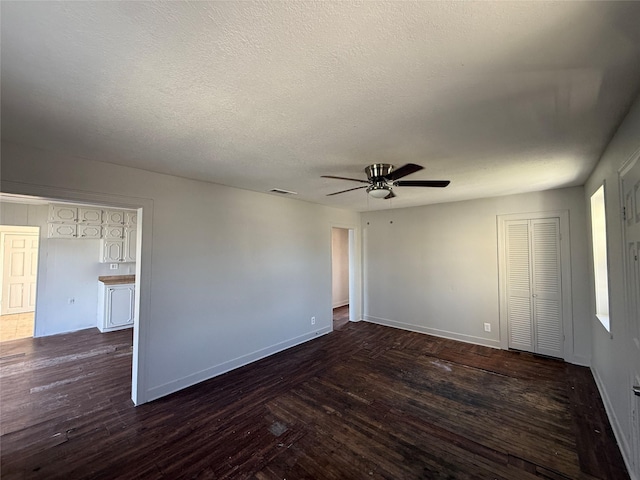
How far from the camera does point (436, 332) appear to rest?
4.86 metres

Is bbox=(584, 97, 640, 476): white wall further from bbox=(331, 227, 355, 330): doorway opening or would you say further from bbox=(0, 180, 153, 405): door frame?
bbox=(331, 227, 355, 330): doorway opening

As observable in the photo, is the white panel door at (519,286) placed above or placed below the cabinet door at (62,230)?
below

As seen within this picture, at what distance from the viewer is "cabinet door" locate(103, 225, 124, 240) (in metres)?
5.48

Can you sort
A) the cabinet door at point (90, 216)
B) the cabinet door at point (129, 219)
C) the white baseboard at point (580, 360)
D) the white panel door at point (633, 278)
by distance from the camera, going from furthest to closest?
the cabinet door at point (129, 219), the cabinet door at point (90, 216), the white baseboard at point (580, 360), the white panel door at point (633, 278)

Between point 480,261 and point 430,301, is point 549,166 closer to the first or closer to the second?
point 480,261

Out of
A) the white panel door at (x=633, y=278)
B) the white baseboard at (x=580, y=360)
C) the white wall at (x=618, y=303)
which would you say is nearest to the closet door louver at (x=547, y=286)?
the white baseboard at (x=580, y=360)

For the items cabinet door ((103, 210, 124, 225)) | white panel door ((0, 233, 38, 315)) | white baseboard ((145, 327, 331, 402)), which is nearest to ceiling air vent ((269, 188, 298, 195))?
white baseboard ((145, 327, 331, 402))

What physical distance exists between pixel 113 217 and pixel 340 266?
18.0ft

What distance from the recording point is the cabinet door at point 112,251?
5513 mm

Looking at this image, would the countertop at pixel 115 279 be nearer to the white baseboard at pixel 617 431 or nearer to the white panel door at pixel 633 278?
the white panel door at pixel 633 278

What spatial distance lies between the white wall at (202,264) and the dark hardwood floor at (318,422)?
371mm

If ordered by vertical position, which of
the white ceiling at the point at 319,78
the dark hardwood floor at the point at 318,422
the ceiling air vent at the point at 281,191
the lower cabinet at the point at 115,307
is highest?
the ceiling air vent at the point at 281,191

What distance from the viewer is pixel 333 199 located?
4500mm

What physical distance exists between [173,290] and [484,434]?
340cm
